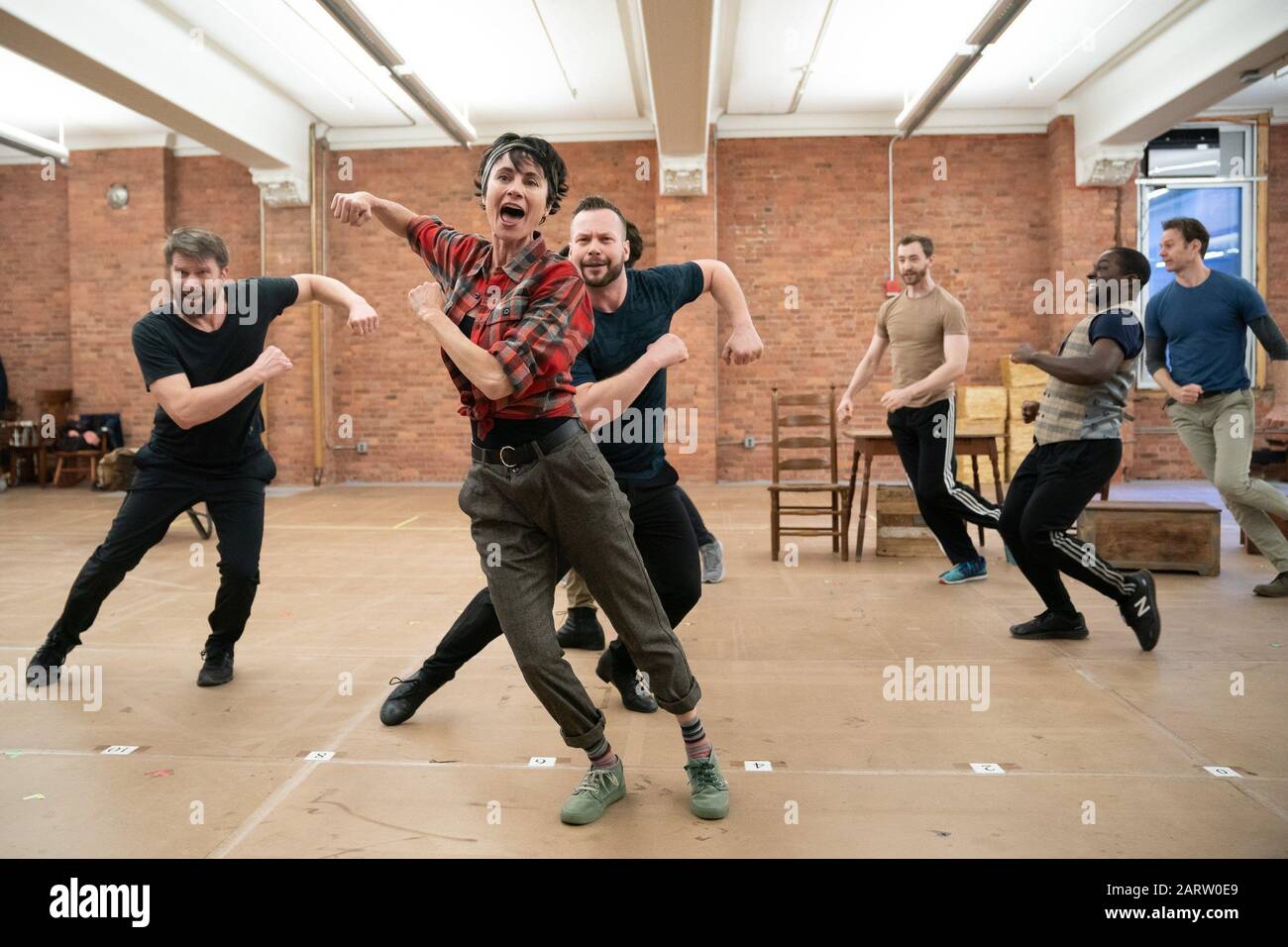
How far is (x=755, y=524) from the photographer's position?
8453mm

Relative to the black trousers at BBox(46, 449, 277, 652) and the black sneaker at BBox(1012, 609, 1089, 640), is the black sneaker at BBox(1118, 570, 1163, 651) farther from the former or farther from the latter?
the black trousers at BBox(46, 449, 277, 652)

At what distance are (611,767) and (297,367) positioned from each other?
10.9 metres

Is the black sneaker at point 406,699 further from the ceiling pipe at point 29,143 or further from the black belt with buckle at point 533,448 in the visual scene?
the ceiling pipe at point 29,143

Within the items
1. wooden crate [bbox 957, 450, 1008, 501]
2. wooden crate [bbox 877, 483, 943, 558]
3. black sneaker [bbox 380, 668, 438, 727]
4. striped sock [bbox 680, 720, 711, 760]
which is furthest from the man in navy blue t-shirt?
wooden crate [bbox 957, 450, 1008, 501]

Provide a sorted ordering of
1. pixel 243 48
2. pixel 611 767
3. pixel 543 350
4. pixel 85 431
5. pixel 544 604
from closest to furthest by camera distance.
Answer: pixel 543 350 → pixel 544 604 → pixel 611 767 → pixel 243 48 → pixel 85 431

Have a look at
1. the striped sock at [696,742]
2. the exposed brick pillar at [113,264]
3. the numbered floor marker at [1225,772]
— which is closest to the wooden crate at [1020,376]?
the numbered floor marker at [1225,772]

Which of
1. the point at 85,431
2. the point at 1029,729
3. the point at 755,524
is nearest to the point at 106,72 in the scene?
the point at 85,431

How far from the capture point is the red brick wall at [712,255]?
11.9 metres

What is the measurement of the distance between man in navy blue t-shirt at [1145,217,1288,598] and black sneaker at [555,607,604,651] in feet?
10.9

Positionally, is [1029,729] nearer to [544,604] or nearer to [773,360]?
[544,604]

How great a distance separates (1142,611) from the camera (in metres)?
4.08

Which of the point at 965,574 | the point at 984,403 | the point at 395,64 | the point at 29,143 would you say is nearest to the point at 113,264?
the point at 29,143

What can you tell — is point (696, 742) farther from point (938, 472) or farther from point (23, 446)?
point (23, 446)

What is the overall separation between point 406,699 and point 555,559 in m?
1.13
